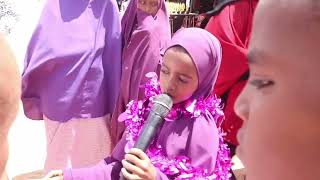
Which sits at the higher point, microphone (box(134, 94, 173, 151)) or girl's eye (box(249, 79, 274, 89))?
girl's eye (box(249, 79, 274, 89))

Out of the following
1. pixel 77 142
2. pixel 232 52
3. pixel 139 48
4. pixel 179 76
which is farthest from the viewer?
pixel 77 142

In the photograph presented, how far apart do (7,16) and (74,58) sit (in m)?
0.46

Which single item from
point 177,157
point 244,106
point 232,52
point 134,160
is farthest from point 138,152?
point 232,52

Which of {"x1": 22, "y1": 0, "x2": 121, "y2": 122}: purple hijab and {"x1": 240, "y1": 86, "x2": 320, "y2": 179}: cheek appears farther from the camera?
{"x1": 22, "y1": 0, "x2": 121, "y2": 122}: purple hijab

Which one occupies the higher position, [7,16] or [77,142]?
[7,16]

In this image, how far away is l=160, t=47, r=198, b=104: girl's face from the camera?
3.60 ft

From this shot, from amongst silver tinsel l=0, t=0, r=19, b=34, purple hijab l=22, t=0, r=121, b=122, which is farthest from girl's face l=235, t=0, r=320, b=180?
silver tinsel l=0, t=0, r=19, b=34

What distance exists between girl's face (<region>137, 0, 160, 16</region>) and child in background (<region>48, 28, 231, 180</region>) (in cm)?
43

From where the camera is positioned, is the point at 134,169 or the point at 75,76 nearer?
the point at 134,169

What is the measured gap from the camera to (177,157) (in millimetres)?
1116

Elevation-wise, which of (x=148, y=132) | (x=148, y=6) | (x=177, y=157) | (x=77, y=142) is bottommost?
(x=77, y=142)

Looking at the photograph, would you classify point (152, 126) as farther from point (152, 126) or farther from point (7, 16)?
point (7, 16)

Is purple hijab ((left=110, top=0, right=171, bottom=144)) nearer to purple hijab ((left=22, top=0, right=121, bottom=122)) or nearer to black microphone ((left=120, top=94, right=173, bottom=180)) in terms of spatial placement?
purple hijab ((left=22, top=0, right=121, bottom=122))

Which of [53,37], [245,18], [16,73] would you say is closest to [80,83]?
[53,37]
